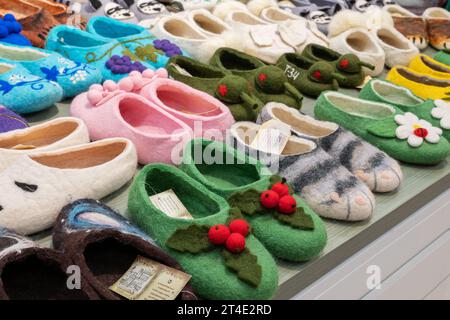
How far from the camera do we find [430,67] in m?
1.82

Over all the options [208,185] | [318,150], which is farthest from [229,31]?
[208,185]

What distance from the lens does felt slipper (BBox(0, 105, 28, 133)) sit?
1.12 m

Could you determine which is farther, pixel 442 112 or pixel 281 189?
pixel 442 112

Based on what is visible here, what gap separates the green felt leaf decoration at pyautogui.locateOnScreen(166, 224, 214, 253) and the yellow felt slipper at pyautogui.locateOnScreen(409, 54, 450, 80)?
1.20m

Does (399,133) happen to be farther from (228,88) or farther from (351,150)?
(228,88)

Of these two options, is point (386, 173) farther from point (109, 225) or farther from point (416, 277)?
point (109, 225)

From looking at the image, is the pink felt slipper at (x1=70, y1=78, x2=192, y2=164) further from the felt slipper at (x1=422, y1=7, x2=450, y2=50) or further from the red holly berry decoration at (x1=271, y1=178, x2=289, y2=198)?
the felt slipper at (x1=422, y1=7, x2=450, y2=50)

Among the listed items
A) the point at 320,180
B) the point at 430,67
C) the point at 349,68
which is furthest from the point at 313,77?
the point at 320,180

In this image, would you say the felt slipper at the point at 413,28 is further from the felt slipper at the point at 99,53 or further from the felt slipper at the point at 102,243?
the felt slipper at the point at 102,243

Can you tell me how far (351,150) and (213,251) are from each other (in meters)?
0.52

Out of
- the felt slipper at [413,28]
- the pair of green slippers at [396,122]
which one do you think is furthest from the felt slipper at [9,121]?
the felt slipper at [413,28]

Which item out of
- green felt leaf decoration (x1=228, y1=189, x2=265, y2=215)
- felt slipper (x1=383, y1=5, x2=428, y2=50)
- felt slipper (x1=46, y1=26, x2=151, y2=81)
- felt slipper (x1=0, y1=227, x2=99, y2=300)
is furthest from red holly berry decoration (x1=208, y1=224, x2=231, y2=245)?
felt slipper (x1=383, y1=5, x2=428, y2=50)

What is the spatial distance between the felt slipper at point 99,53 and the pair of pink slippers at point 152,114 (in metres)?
0.12

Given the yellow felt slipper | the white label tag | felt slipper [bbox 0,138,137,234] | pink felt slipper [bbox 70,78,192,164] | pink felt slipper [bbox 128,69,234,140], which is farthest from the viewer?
the yellow felt slipper
